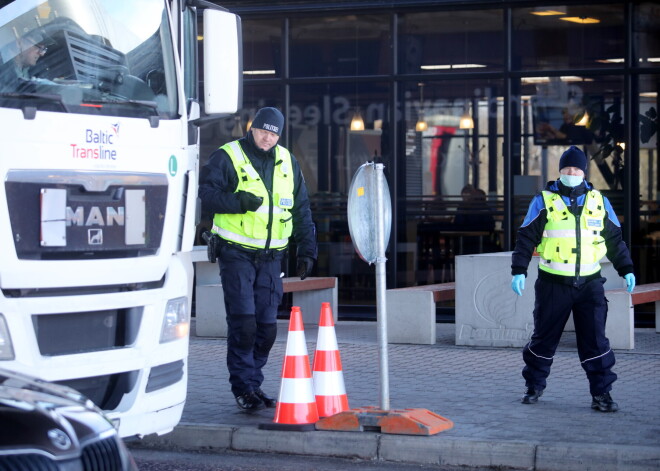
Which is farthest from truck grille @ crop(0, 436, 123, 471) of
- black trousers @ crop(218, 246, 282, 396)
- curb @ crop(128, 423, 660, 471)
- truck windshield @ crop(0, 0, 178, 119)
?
black trousers @ crop(218, 246, 282, 396)

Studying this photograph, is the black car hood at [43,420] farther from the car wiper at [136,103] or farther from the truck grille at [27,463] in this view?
the car wiper at [136,103]

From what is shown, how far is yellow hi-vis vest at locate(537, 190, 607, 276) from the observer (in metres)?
8.72

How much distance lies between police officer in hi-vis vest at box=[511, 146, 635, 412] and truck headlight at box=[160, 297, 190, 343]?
2.79 m

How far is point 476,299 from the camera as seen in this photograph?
12.0m

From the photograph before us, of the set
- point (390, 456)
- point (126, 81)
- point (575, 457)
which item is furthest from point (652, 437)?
point (126, 81)

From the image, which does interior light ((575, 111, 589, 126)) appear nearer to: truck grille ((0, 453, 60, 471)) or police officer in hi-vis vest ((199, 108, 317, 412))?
police officer in hi-vis vest ((199, 108, 317, 412))

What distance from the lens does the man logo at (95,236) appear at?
21.3 feet

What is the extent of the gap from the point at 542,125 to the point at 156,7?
790cm

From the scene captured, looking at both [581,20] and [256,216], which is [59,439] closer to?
[256,216]

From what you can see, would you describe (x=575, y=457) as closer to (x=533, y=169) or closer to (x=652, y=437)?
(x=652, y=437)

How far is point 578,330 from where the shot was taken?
881 cm

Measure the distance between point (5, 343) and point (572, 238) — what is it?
4.32 meters


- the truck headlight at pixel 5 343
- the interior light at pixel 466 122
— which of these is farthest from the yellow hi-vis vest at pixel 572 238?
the interior light at pixel 466 122

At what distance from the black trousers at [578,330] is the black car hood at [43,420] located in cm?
473
